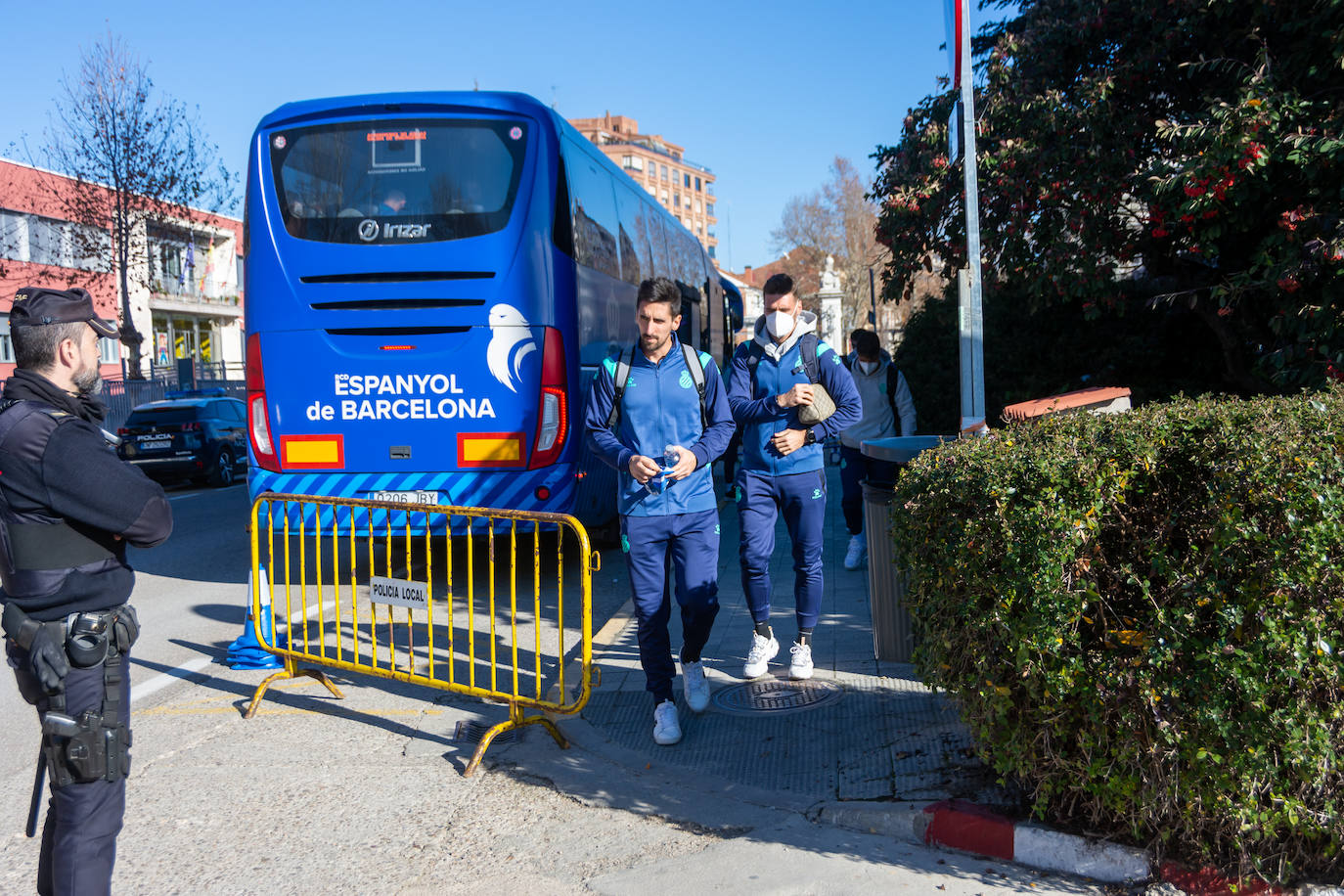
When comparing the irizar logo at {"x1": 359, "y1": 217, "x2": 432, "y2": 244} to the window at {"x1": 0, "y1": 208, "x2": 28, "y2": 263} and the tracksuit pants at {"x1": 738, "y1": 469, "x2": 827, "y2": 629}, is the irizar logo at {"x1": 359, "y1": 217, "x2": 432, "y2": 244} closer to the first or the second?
the tracksuit pants at {"x1": 738, "y1": 469, "x2": 827, "y2": 629}

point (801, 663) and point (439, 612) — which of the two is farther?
point (439, 612)

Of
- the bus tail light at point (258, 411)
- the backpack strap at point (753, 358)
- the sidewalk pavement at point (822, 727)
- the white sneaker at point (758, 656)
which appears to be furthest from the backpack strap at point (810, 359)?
the bus tail light at point (258, 411)

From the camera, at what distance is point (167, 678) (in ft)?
20.5

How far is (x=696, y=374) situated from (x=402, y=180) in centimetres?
402

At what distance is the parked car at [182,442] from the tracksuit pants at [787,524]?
51.6ft

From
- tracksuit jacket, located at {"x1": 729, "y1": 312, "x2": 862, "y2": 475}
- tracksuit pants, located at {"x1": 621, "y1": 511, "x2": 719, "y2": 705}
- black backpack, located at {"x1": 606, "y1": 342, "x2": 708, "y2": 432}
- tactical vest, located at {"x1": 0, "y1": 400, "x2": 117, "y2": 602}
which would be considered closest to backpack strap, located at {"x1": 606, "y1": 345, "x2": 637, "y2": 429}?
black backpack, located at {"x1": 606, "y1": 342, "x2": 708, "y2": 432}

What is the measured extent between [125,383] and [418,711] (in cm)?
2885

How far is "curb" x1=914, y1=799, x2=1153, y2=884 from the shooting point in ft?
11.1

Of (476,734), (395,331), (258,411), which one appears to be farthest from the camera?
(258,411)

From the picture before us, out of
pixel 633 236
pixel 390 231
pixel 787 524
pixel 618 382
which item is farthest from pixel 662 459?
pixel 633 236

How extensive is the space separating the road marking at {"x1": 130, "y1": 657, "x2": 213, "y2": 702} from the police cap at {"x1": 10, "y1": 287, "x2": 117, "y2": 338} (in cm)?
334

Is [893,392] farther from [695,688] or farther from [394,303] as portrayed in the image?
[695,688]

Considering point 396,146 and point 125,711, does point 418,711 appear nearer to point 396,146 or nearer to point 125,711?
point 125,711

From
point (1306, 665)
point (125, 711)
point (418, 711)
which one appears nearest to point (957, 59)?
point (1306, 665)
